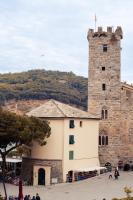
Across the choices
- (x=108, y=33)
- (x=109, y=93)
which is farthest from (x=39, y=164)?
(x=108, y=33)

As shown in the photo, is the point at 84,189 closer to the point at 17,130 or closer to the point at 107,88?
the point at 17,130

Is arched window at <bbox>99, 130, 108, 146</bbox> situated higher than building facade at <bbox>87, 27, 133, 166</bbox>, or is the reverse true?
building facade at <bbox>87, 27, 133, 166</bbox>

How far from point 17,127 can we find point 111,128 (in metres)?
18.1

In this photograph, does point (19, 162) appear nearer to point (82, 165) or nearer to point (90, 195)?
point (82, 165)

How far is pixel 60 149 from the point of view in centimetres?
5419

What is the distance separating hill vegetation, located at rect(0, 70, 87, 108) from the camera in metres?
148

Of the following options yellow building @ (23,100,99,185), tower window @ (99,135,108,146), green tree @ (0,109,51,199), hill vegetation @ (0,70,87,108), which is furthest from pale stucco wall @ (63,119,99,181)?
hill vegetation @ (0,70,87,108)

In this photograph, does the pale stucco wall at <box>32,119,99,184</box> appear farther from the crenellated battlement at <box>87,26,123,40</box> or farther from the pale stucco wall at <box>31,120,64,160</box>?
the crenellated battlement at <box>87,26,123,40</box>

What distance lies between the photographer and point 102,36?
6384 centimetres

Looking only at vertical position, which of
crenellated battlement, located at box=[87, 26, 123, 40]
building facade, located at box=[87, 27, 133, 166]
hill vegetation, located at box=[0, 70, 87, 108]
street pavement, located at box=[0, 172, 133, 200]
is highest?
hill vegetation, located at box=[0, 70, 87, 108]

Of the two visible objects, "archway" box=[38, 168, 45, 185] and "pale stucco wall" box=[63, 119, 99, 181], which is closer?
"archway" box=[38, 168, 45, 185]

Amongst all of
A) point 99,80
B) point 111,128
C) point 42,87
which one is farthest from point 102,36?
point 42,87

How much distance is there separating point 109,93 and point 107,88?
2.25 feet

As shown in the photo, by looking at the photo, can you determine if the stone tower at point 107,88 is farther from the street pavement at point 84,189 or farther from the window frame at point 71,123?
the window frame at point 71,123
